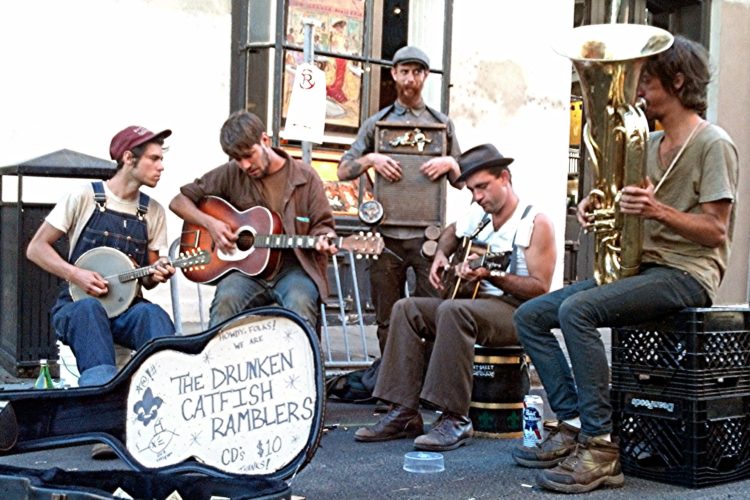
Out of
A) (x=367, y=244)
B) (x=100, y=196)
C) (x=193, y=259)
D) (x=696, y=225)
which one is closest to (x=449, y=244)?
(x=367, y=244)

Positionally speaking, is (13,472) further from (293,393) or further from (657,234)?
(657,234)

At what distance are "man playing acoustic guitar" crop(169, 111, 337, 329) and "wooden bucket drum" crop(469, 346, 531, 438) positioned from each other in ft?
2.91

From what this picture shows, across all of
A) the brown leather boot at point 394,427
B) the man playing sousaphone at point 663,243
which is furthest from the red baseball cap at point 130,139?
the man playing sousaphone at point 663,243

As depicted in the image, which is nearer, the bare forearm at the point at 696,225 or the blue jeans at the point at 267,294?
the bare forearm at the point at 696,225

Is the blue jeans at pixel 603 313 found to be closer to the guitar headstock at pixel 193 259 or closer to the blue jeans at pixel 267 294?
the blue jeans at pixel 267 294

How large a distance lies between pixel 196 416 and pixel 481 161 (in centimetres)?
207

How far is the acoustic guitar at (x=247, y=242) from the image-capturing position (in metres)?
5.02

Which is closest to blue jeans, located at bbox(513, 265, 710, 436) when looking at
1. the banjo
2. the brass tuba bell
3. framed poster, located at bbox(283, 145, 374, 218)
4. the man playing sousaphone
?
the man playing sousaphone

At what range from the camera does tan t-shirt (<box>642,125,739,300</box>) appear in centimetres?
400

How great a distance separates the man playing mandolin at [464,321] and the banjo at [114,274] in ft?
→ 4.18

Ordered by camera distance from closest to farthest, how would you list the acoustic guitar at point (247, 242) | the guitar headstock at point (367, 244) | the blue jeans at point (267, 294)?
the blue jeans at point (267, 294) → the acoustic guitar at point (247, 242) → the guitar headstock at point (367, 244)

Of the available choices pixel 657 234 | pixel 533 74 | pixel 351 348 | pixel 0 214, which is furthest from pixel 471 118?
pixel 657 234

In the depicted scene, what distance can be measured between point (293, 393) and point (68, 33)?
16.2ft

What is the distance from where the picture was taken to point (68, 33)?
7.41 m
